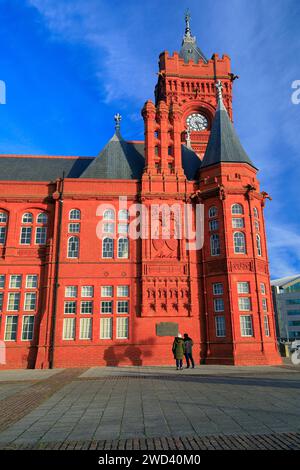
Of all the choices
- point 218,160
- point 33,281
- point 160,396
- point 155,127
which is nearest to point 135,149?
point 155,127

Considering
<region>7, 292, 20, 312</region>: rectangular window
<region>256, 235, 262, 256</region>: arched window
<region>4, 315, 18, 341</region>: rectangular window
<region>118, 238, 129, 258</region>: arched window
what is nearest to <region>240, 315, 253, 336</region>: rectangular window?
<region>256, 235, 262, 256</region>: arched window

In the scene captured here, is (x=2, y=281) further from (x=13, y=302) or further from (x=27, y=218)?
(x=27, y=218)

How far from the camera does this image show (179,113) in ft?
98.7

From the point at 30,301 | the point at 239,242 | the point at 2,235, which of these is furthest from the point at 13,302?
the point at 239,242

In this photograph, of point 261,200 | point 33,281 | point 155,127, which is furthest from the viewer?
point 155,127

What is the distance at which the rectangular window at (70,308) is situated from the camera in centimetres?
2468

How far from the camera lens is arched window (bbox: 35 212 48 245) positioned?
89.0 feet

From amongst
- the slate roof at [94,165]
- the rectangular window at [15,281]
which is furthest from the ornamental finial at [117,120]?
the rectangular window at [15,281]

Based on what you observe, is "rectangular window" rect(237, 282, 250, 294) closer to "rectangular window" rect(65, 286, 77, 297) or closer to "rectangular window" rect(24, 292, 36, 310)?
"rectangular window" rect(65, 286, 77, 297)

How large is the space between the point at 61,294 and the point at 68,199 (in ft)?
24.9

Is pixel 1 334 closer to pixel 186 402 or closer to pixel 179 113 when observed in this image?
pixel 186 402

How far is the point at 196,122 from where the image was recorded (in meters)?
43.5

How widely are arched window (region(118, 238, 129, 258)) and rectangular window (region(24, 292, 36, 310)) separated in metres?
7.09
